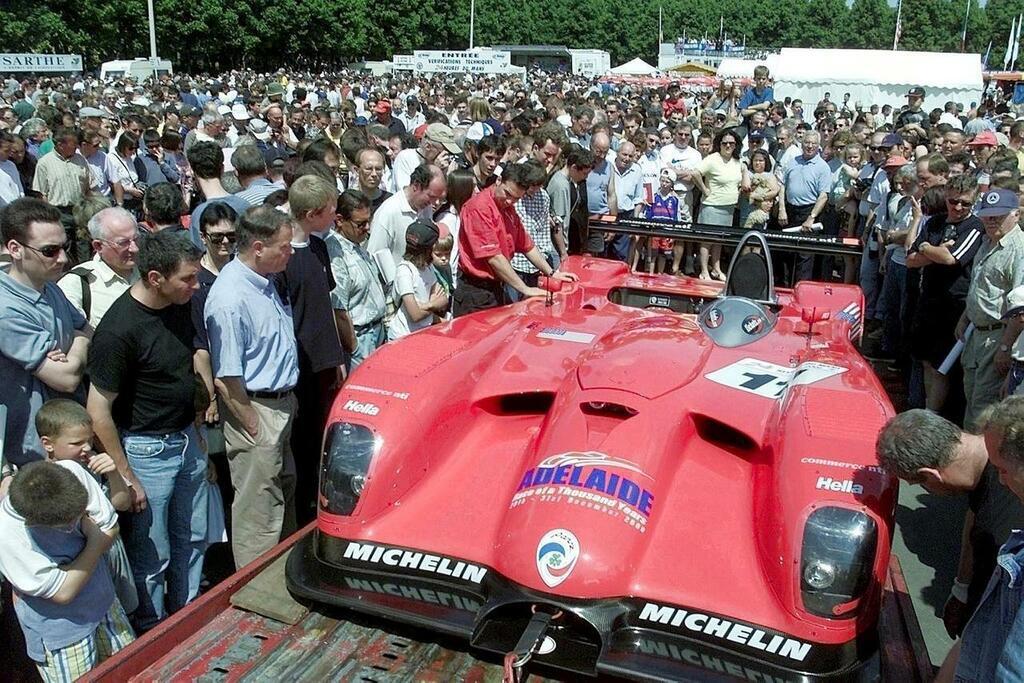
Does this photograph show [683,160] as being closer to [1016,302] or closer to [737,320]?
[1016,302]

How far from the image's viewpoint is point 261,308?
4059 millimetres

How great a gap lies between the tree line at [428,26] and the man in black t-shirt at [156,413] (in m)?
43.8

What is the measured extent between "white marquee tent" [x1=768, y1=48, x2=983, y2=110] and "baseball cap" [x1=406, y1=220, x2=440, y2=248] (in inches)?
913

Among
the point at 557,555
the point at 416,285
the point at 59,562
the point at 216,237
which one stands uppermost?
the point at 216,237

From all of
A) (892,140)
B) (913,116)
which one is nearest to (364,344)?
(892,140)

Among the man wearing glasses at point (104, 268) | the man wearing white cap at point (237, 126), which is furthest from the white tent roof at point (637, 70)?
the man wearing glasses at point (104, 268)

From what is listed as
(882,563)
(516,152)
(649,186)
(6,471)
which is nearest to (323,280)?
(6,471)

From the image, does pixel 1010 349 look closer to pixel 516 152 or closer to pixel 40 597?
pixel 40 597

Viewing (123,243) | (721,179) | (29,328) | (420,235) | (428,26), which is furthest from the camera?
(428,26)

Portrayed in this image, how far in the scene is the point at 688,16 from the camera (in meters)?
126

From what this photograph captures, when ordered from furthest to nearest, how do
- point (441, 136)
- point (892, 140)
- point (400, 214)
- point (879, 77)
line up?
point (879, 77), point (892, 140), point (441, 136), point (400, 214)

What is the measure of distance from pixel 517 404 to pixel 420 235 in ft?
5.69

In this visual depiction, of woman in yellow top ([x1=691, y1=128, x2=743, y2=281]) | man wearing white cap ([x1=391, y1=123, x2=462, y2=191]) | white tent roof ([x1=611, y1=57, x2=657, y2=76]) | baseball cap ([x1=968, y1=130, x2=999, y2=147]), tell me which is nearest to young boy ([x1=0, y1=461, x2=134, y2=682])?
man wearing white cap ([x1=391, y1=123, x2=462, y2=191])

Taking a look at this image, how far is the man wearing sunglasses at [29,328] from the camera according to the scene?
3498 millimetres
